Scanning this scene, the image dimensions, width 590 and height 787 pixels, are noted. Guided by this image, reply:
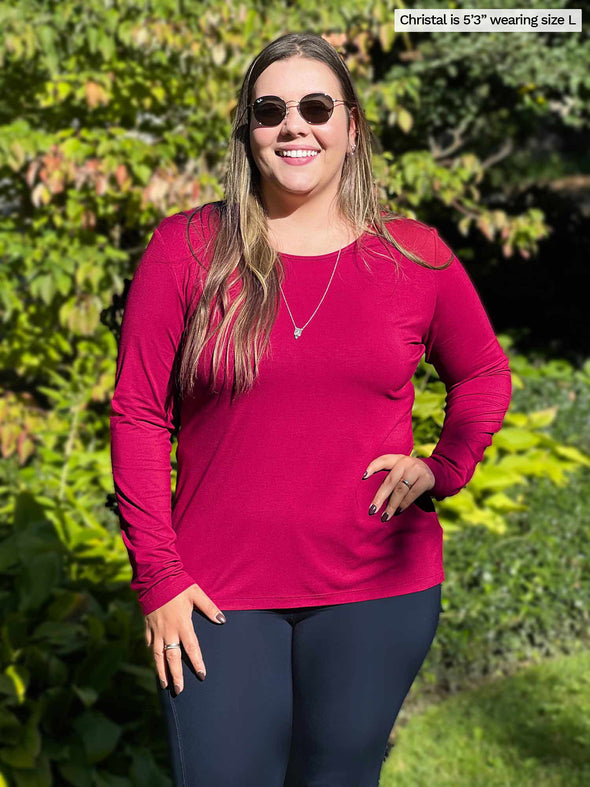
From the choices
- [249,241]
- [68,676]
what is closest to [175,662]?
[249,241]

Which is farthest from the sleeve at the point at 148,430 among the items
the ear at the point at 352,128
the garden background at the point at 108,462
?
the garden background at the point at 108,462

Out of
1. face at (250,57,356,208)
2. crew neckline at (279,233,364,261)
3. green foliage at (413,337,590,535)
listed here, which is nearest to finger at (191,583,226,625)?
Answer: crew neckline at (279,233,364,261)

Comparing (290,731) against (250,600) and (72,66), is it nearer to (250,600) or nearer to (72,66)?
(250,600)

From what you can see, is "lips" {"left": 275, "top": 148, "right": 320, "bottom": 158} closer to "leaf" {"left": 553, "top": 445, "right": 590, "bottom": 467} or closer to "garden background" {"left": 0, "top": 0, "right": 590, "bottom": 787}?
"garden background" {"left": 0, "top": 0, "right": 590, "bottom": 787}

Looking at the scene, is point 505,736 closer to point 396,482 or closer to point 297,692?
point 297,692

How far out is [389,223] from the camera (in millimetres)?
2000

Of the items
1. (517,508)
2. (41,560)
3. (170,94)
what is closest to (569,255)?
(517,508)

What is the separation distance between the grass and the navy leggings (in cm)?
170

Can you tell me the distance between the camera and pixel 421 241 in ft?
6.51

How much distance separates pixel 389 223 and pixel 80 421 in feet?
12.3

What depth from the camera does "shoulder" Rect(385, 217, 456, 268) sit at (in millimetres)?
1966

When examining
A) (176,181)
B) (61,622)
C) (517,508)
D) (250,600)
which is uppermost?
(176,181)

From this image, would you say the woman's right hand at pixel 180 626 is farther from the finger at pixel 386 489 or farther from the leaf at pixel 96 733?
the leaf at pixel 96 733

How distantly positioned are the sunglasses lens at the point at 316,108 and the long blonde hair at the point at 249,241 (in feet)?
0.24
